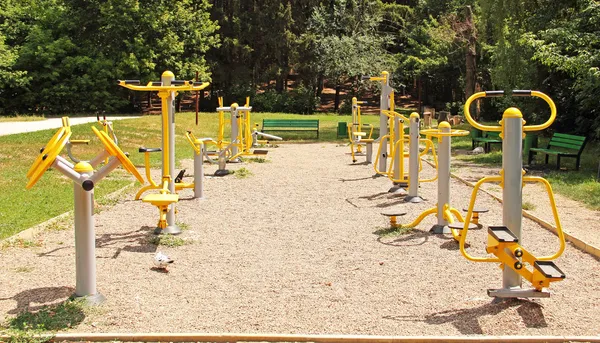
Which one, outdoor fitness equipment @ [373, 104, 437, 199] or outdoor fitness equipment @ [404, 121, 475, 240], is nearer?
outdoor fitness equipment @ [404, 121, 475, 240]

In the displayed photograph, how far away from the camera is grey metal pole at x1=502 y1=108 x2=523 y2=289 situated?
4824mm

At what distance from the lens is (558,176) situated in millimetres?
12438

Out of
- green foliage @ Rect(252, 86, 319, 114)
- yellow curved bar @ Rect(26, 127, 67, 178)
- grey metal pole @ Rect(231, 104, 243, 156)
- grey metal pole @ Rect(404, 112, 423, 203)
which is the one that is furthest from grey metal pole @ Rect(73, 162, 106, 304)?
green foliage @ Rect(252, 86, 319, 114)

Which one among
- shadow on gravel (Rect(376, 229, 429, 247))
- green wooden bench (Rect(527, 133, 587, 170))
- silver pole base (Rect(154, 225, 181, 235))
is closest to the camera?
shadow on gravel (Rect(376, 229, 429, 247))

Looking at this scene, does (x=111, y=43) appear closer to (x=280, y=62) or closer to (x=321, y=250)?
(x=280, y=62)

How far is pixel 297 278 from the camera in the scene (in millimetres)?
5840

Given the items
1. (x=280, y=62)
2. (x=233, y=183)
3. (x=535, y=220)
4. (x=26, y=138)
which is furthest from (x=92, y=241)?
(x=280, y=62)

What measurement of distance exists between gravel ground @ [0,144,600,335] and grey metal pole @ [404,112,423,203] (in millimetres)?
456

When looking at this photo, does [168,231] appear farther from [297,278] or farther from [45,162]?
[45,162]

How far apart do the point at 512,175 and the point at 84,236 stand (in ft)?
10.1

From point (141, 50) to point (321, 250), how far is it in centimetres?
2879

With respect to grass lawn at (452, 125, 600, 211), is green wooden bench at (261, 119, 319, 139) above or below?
above

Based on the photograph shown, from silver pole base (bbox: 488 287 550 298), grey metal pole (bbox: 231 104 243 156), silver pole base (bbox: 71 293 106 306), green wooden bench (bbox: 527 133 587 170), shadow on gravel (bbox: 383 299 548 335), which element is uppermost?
grey metal pole (bbox: 231 104 243 156)

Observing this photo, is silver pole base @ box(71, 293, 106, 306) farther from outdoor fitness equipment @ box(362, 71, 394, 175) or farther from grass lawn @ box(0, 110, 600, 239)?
outdoor fitness equipment @ box(362, 71, 394, 175)
